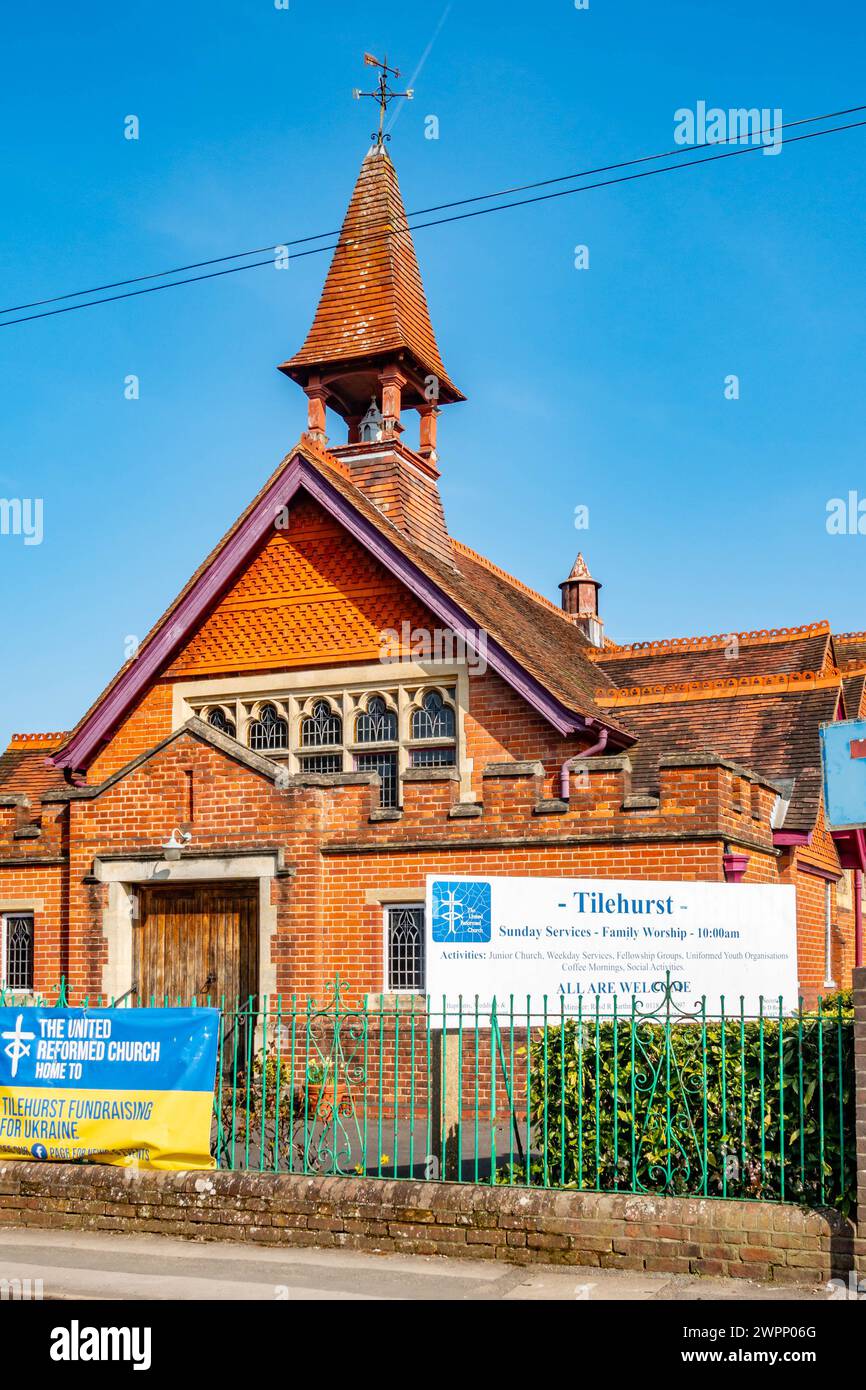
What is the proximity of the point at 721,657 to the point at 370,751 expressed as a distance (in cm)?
654

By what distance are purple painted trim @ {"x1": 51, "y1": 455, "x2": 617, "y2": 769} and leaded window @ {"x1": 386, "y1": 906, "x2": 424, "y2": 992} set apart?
11.9ft

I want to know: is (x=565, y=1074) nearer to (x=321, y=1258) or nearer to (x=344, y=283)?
(x=321, y=1258)

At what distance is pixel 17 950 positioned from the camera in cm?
1794

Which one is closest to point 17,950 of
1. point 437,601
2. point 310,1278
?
point 437,601

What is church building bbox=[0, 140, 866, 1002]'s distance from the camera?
15336 mm

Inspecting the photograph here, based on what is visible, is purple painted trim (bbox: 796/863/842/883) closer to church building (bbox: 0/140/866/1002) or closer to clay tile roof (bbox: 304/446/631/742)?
church building (bbox: 0/140/866/1002)

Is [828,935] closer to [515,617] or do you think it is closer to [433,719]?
[433,719]

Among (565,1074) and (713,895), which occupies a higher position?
(713,895)

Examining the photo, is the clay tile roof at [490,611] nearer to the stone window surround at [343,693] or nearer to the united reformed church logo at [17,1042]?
the stone window surround at [343,693]

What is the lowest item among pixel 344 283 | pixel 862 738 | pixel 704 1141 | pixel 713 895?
pixel 704 1141

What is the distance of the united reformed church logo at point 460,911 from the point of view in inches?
438
